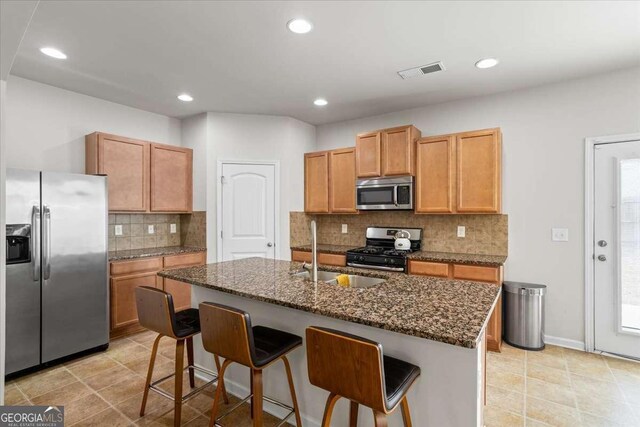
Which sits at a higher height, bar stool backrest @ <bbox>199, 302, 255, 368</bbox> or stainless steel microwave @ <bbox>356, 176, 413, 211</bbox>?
stainless steel microwave @ <bbox>356, 176, 413, 211</bbox>

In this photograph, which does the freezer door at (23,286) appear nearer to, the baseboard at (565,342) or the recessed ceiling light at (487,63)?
the recessed ceiling light at (487,63)

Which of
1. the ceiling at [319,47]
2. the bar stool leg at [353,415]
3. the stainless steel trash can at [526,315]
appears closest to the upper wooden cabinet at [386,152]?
the ceiling at [319,47]

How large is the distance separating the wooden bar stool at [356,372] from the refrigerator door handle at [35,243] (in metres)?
2.68

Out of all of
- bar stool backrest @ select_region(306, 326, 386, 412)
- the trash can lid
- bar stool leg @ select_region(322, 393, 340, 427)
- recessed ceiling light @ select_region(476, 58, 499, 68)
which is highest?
recessed ceiling light @ select_region(476, 58, 499, 68)

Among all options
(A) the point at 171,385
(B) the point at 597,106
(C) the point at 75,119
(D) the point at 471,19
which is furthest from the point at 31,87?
(B) the point at 597,106

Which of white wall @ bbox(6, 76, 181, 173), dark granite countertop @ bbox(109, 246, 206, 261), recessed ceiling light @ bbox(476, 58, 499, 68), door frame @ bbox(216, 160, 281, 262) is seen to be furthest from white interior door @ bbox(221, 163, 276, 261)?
recessed ceiling light @ bbox(476, 58, 499, 68)

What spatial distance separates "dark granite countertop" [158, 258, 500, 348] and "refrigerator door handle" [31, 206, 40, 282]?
1259 mm

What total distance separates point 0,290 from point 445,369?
1.71 meters

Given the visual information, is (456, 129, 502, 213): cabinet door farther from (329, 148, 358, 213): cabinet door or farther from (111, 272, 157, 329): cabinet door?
(111, 272, 157, 329): cabinet door

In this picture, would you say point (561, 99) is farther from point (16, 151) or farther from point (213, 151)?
point (16, 151)

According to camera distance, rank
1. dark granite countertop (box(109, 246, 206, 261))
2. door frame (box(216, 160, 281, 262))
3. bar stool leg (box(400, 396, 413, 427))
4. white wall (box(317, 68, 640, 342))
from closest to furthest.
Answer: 1. bar stool leg (box(400, 396, 413, 427))
2. white wall (box(317, 68, 640, 342))
3. dark granite countertop (box(109, 246, 206, 261))
4. door frame (box(216, 160, 281, 262))

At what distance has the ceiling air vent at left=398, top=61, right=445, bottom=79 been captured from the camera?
2922mm

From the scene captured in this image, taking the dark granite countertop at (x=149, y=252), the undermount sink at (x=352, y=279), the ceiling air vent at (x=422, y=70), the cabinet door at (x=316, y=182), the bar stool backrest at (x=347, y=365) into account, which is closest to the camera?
the bar stool backrest at (x=347, y=365)

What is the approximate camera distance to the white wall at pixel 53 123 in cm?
317
